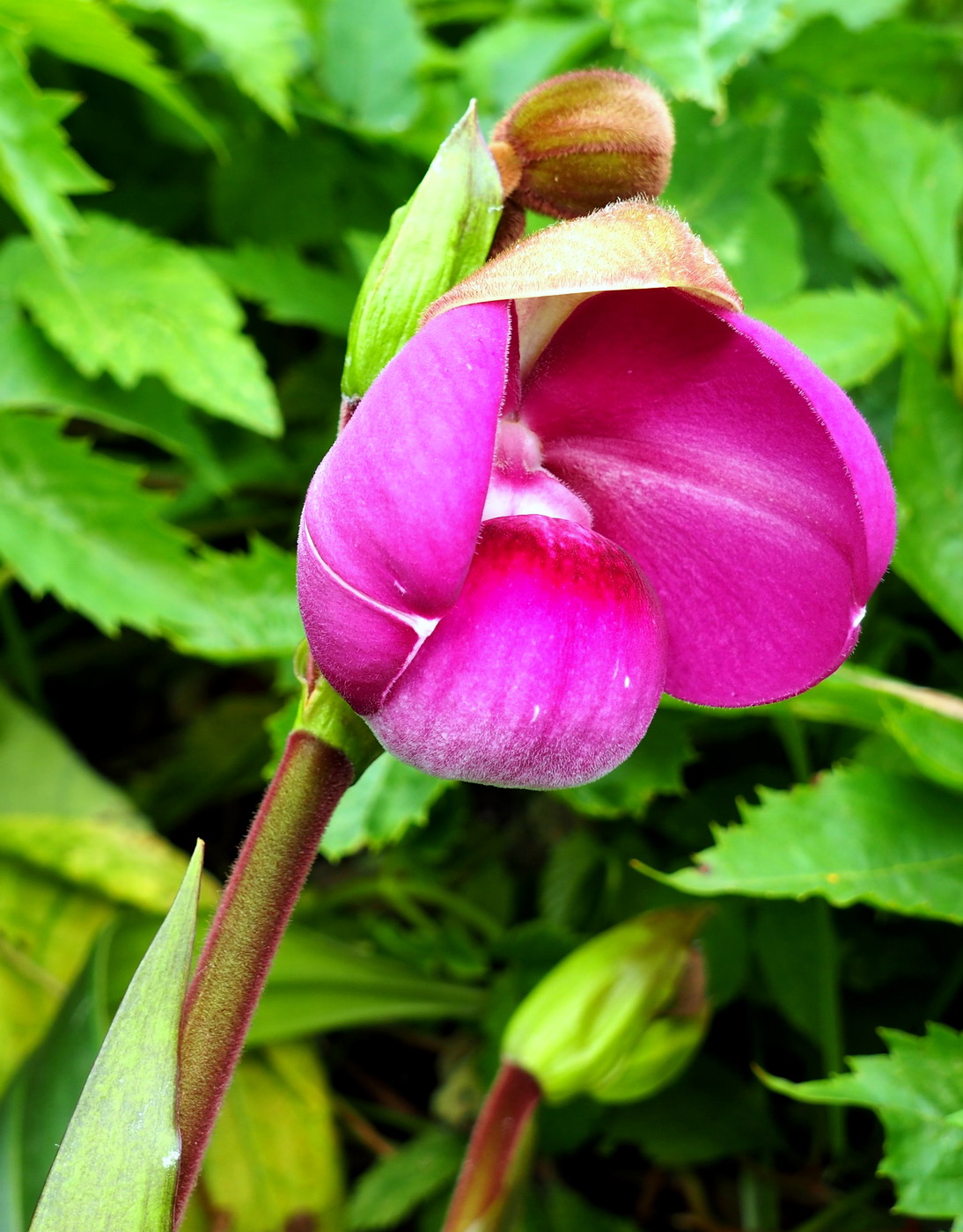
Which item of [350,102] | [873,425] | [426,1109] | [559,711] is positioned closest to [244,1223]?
[426,1109]

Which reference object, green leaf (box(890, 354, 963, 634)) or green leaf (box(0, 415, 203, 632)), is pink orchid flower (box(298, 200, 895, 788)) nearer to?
green leaf (box(890, 354, 963, 634))

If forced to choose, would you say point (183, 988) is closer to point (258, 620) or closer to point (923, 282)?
point (258, 620)

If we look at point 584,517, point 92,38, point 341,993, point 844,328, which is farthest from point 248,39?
point 341,993

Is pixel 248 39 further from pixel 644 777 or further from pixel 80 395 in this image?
pixel 644 777

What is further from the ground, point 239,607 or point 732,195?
point 732,195

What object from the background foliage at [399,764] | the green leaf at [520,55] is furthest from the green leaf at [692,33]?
the green leaf at [520,55]

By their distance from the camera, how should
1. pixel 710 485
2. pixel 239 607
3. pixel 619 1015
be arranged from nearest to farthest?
pixel 710 485 < pixel 619 1015 < pixel 239 607
